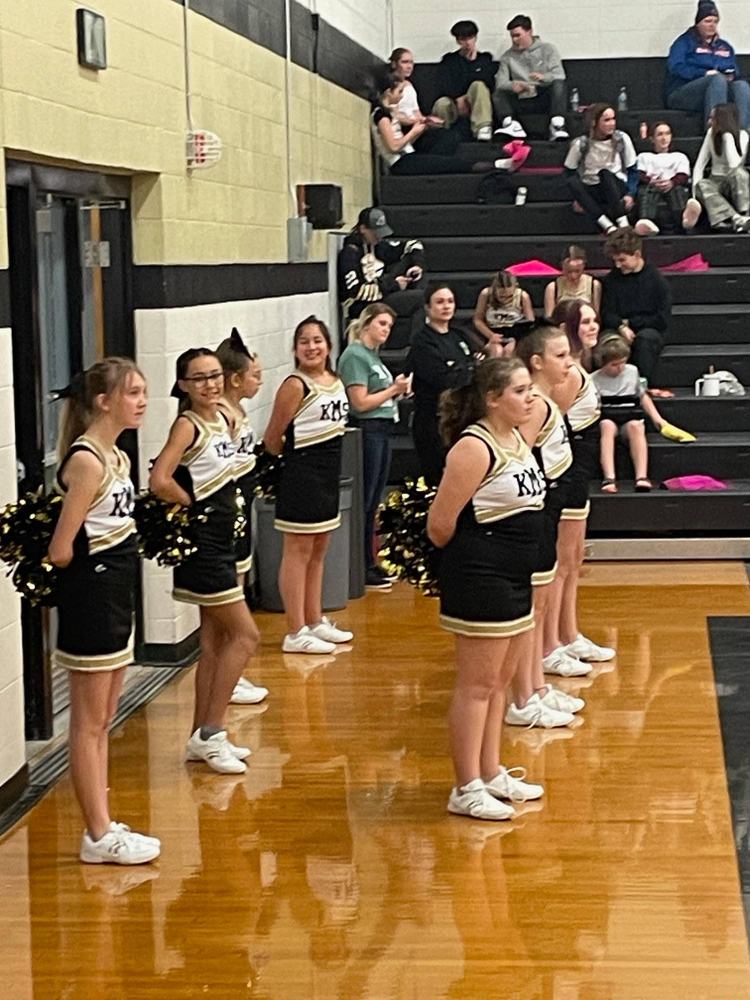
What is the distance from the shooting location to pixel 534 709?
7473 millimetres

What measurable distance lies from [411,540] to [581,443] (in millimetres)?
1837

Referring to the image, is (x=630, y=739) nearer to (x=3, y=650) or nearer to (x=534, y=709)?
(x=534, y=709)

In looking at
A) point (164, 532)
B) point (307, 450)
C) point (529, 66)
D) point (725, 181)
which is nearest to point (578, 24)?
point (529, 66)

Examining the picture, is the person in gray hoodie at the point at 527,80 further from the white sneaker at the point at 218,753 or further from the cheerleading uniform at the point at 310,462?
the white sneaker at the point at 218,753

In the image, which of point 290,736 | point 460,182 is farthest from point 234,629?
point 460,182

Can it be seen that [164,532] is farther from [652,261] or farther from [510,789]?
[652,261]

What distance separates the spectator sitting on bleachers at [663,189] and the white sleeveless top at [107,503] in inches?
347

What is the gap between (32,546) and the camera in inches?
221

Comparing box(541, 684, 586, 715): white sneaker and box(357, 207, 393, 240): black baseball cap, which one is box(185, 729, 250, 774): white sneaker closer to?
box(541, 684, 586, 715): white sneaker

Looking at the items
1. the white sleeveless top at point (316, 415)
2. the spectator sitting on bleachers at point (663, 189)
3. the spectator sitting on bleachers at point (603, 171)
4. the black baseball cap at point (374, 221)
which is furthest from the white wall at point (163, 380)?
the spectator sitting on bleachers at point (663, 189)

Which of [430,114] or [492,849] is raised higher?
[430,114]

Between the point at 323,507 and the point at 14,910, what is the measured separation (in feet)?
11.5

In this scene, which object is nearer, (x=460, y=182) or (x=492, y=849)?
(x=492, y=849)

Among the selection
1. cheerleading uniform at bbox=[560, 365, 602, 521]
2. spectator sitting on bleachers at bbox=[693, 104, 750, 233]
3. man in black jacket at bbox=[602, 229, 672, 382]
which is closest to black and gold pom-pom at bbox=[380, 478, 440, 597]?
cheerleading uniform at bbox=[560, 365, 602, 521]
